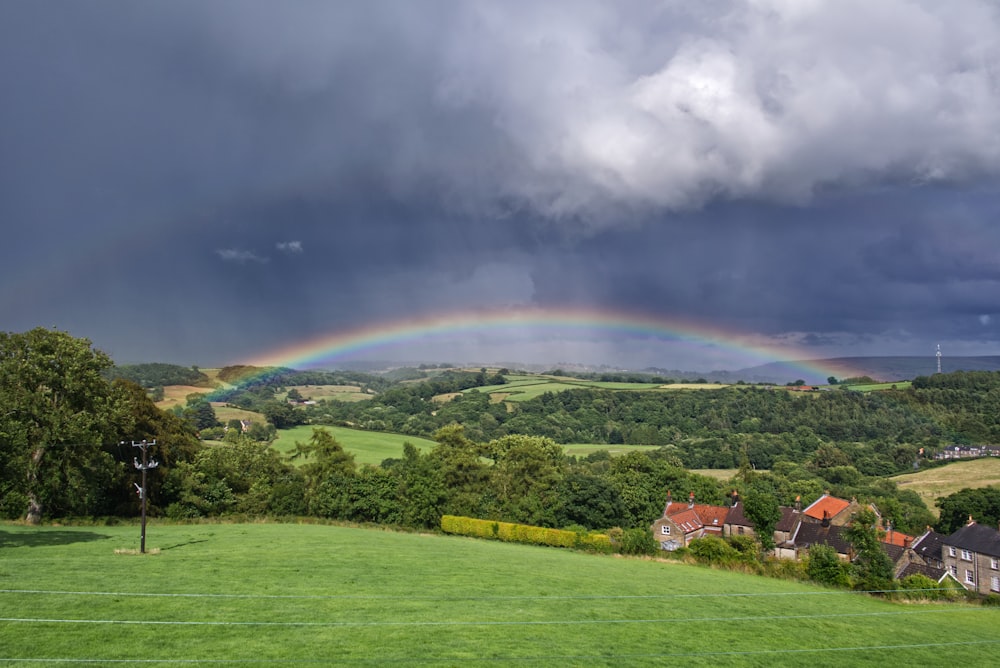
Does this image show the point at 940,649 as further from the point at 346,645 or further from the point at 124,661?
the point at 124,661

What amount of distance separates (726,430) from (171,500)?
13451 centimetres

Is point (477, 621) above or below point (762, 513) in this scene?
above

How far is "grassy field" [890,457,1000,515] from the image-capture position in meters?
96.2

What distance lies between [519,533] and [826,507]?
43.9 metres

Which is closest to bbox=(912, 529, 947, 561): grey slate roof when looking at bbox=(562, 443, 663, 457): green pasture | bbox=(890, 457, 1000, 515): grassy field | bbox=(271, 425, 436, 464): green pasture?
bbox=(890, 457, 1000, 515): grassy field

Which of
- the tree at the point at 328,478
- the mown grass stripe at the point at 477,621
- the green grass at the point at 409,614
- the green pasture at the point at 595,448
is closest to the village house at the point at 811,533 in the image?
the green grass at the point at 409,614

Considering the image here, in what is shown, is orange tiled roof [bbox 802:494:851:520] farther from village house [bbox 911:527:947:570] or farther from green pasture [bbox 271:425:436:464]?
green pasture [bbox 271:425:436:464]

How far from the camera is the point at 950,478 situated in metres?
106

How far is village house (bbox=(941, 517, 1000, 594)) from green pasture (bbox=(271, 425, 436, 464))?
6224 cm

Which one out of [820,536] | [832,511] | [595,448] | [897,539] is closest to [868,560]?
[820,536]

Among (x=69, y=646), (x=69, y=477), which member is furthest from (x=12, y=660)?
(x=69, y=477)

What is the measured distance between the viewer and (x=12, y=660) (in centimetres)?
1158

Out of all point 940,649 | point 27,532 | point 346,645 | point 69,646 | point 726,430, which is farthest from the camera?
point 726,430

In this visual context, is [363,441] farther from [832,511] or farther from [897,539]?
[897,539]
